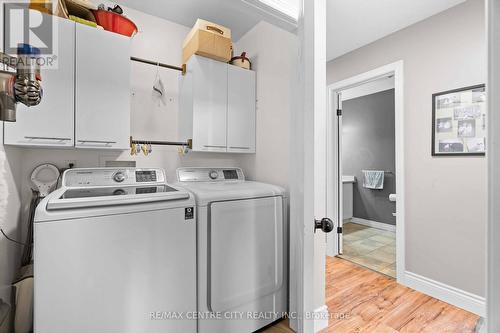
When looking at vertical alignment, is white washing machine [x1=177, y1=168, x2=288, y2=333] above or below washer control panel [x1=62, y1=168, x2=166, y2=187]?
below

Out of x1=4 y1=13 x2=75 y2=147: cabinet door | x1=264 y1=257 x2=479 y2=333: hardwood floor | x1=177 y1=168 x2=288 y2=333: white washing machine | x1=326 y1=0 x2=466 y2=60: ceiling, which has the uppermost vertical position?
x1=326 y1=0 x2=466 y2=60: ceiling

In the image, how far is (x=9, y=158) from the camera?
1.42m

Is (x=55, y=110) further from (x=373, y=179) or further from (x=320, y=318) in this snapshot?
(x=373, y=179)

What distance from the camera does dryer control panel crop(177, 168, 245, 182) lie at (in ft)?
6.68

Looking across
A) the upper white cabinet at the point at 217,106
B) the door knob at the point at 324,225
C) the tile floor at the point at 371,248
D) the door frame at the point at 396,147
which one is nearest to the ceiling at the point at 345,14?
the door frame at the point at 396,147

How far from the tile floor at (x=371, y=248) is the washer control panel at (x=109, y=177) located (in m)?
2.46

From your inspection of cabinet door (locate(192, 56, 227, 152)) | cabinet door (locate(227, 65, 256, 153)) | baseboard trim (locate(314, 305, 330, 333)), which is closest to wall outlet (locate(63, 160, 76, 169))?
cabinet door (locate(192, 56, 227, 152))

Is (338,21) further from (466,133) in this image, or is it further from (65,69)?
(65,69)

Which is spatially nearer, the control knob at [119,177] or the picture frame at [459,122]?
the control knob at [119,177]

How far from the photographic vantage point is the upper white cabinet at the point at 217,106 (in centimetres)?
199

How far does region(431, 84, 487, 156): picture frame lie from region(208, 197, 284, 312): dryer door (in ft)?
5.17

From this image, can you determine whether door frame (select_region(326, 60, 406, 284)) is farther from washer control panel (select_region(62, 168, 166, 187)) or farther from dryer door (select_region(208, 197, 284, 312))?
washer control panel (select_region(62, 168, 166, 187))

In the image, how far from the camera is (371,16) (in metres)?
2.07

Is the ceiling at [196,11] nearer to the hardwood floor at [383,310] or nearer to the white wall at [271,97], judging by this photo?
the white wall at [271,97]
